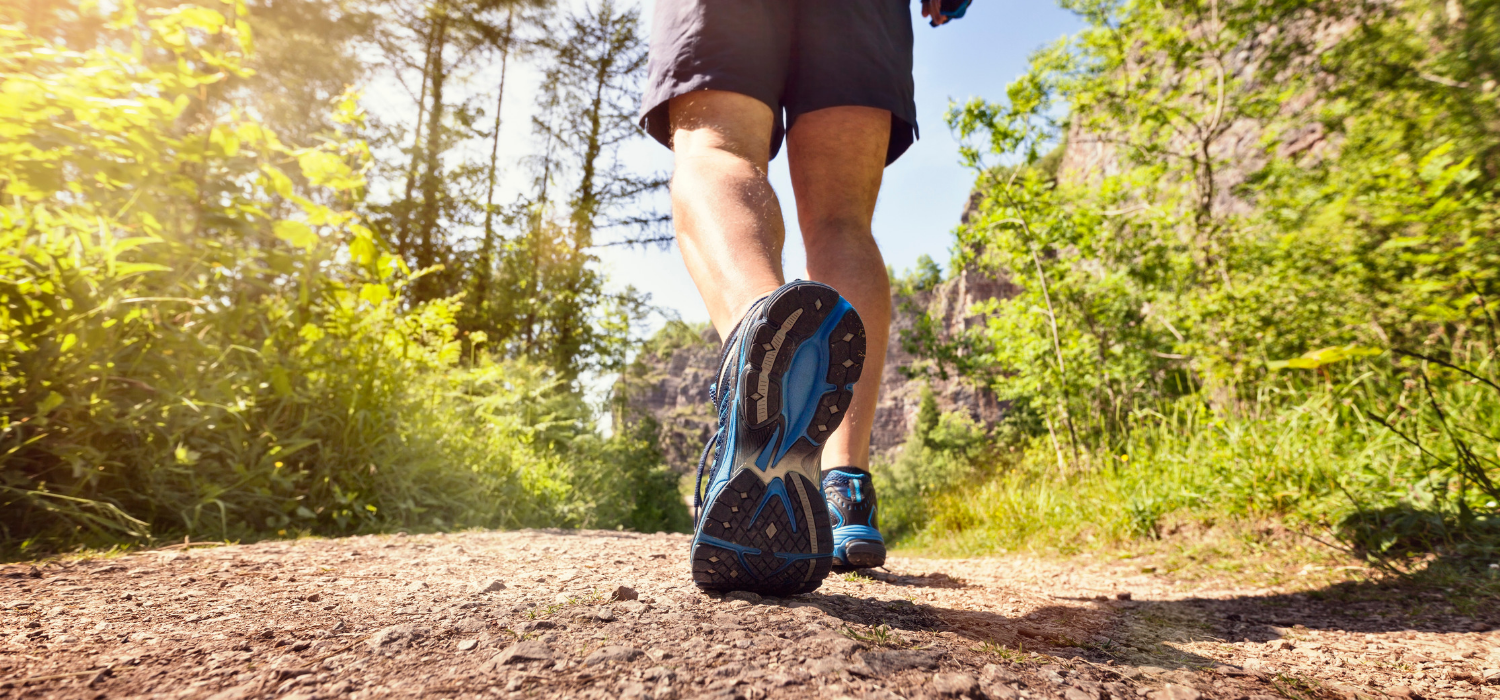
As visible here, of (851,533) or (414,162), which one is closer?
(851,533)

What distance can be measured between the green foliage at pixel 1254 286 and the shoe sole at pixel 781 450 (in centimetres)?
175

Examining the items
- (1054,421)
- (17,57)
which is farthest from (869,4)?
(1054,421)

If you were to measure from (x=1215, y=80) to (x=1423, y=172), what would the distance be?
70.8 inches

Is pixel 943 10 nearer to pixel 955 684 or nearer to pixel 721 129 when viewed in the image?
pixel 721 129

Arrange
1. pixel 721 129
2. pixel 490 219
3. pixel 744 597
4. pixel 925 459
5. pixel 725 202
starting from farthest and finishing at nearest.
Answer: pixel 925 459
pixel 490 219
pixel 721 129
pixel 725 202
pixel 744 597

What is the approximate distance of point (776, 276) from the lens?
927 millimetres

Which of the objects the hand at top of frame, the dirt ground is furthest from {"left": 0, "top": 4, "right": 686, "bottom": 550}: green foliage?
the hand at top of frame

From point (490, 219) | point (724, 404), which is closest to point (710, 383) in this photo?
point (724, 404)

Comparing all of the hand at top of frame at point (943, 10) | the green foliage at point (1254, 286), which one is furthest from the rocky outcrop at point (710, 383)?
the green foliage at point (1254, 286)

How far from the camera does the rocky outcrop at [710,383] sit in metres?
12.1

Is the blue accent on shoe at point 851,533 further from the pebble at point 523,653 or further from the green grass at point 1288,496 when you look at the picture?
the green grass at point 1288,496

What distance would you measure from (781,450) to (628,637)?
307mm

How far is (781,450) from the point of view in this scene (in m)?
0.86

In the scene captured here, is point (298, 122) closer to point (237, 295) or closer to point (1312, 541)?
point (237, 295)
